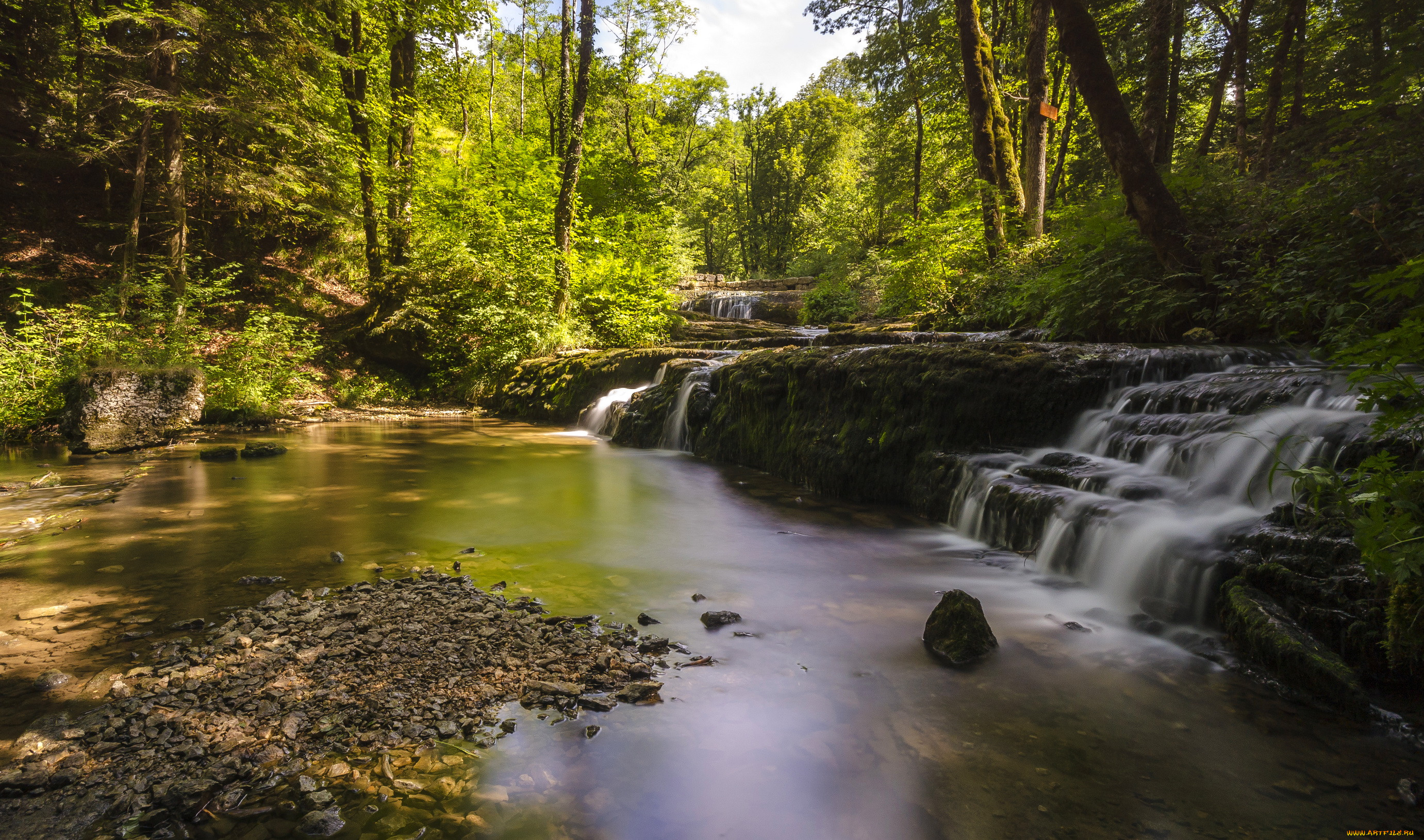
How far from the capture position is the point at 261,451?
849 centimetres

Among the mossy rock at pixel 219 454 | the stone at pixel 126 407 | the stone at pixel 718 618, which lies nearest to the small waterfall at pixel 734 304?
the stone at pixel 126 407

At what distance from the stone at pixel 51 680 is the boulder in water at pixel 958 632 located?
396cm

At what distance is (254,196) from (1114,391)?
53.5ft

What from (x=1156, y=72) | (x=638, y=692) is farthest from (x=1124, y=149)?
(x=638, y=692)

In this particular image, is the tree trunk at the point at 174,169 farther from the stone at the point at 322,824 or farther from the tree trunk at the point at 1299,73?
the tree trunk at the point at 1299,73

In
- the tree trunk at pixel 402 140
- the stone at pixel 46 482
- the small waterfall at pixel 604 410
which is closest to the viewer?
the stone at pixel 46 482

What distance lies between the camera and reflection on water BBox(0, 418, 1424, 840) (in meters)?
2.07

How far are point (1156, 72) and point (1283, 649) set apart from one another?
1000 centimetres

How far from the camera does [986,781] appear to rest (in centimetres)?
222

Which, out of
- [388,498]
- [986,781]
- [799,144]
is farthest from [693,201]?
[986,781]

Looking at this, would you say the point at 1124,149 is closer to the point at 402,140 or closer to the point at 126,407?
the point at 126,407

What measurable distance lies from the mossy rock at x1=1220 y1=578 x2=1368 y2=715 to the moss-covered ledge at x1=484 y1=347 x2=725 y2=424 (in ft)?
29.6

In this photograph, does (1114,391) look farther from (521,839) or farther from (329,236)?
(329,236)

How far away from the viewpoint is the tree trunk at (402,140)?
642 inches
